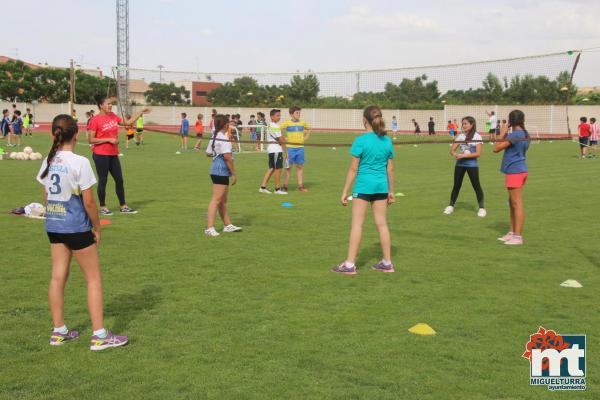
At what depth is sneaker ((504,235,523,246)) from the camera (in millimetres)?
9914

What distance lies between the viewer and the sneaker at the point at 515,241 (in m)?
9.91

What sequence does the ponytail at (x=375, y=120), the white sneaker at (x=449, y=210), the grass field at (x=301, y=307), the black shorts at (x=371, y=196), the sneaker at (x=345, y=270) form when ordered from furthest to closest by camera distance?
the white sneaker at (x=449, y=210), the sneaker at (x=345, y=270), the black shorts at (x=371, y=196), the ponytail at (x=375, y=120), the grass field at (x=301, y=307)

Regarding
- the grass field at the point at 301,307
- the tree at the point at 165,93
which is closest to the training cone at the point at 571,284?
the grass field at the point at 301,307

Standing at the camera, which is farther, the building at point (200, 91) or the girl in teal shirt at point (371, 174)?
the building at point (200, 91)

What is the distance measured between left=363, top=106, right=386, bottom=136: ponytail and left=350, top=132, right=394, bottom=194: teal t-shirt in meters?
0.09

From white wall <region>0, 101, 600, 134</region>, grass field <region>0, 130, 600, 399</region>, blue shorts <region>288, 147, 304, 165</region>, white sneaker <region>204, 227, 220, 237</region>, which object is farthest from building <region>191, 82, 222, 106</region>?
white sneaker <region>204, 227, 220, 237</region>

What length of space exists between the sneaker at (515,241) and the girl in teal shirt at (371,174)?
282cm

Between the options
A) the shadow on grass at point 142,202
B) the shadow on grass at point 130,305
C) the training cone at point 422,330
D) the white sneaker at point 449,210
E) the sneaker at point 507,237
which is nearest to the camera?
the training cone at point 422,330

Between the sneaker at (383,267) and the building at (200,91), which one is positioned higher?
the building at (200,91)

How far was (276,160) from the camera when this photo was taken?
52.3 ft

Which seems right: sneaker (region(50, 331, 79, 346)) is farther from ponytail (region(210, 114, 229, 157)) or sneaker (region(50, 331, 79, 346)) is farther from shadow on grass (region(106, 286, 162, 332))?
ponytail (region(210, 114, 229, 157))

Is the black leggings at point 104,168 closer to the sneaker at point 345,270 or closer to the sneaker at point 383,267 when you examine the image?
the sneaker at point 345,270

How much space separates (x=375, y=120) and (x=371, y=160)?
19.0 inches

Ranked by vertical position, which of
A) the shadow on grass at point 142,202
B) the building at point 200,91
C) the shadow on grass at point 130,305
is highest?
the building at point 200,91
